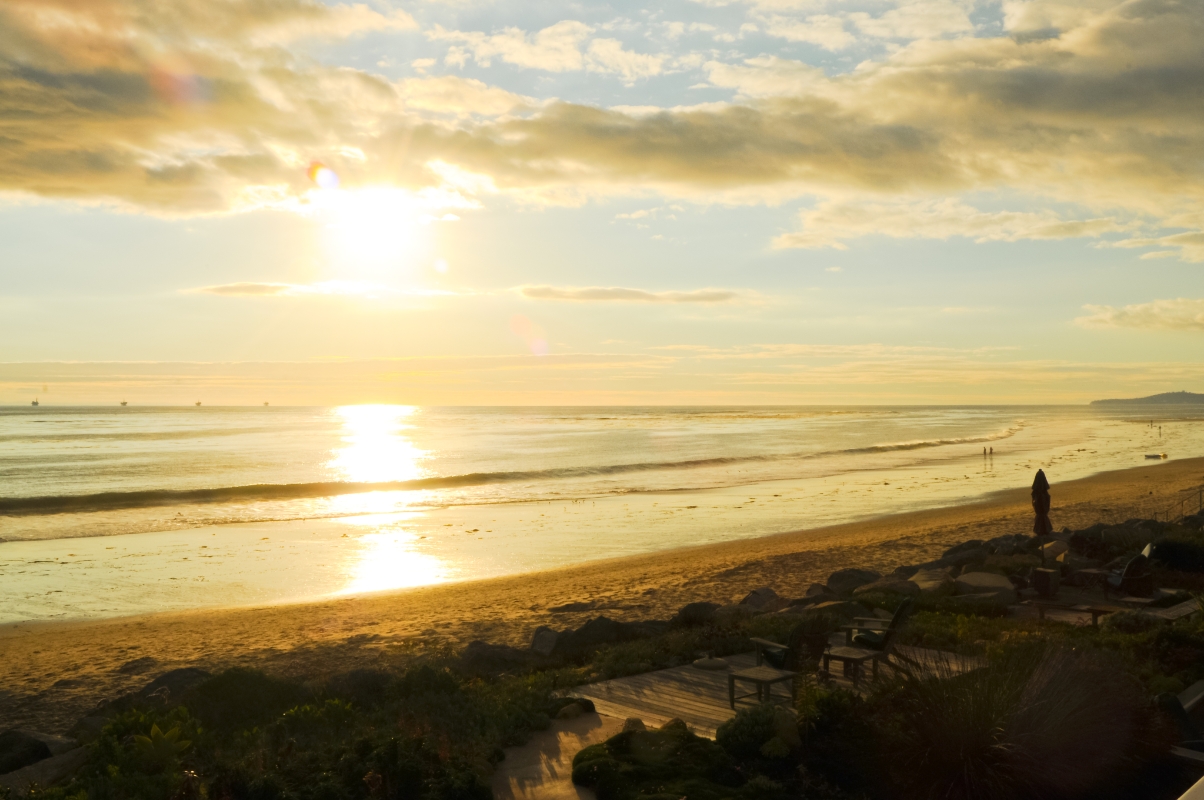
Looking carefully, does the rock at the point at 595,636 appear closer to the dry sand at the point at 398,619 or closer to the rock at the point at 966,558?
the dry sand at the point at 398,619

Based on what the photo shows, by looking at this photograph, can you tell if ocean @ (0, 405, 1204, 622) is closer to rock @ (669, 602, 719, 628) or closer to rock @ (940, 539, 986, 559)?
rock @ (940, 539, 986, 559)

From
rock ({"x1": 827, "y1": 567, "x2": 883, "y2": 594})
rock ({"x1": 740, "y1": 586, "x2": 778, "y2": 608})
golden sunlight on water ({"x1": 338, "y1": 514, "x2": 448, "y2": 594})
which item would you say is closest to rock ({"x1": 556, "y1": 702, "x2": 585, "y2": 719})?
rock ({"x1": 740, "y1": 586, "x2": 778, "y2": 608})

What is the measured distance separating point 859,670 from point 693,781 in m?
2.86

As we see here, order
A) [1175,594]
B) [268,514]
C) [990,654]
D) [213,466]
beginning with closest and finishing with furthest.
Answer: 1. [990,654]
2. [1175,594]
3. [268,514]
4. [213,466]

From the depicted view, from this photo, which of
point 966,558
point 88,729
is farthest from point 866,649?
point 966,558

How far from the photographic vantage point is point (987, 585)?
11.8 meters

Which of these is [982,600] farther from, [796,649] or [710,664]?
[796,649]

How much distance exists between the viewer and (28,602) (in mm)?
16438

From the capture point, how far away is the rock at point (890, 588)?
1205cm

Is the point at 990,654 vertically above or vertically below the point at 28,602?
above

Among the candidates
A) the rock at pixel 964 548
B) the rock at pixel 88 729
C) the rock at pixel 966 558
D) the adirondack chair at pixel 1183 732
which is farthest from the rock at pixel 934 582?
the rock at pixel 88 729

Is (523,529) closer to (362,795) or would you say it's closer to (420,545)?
(420,545)

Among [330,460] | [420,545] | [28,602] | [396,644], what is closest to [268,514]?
[420,545]

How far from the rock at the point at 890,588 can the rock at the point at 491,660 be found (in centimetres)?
529
